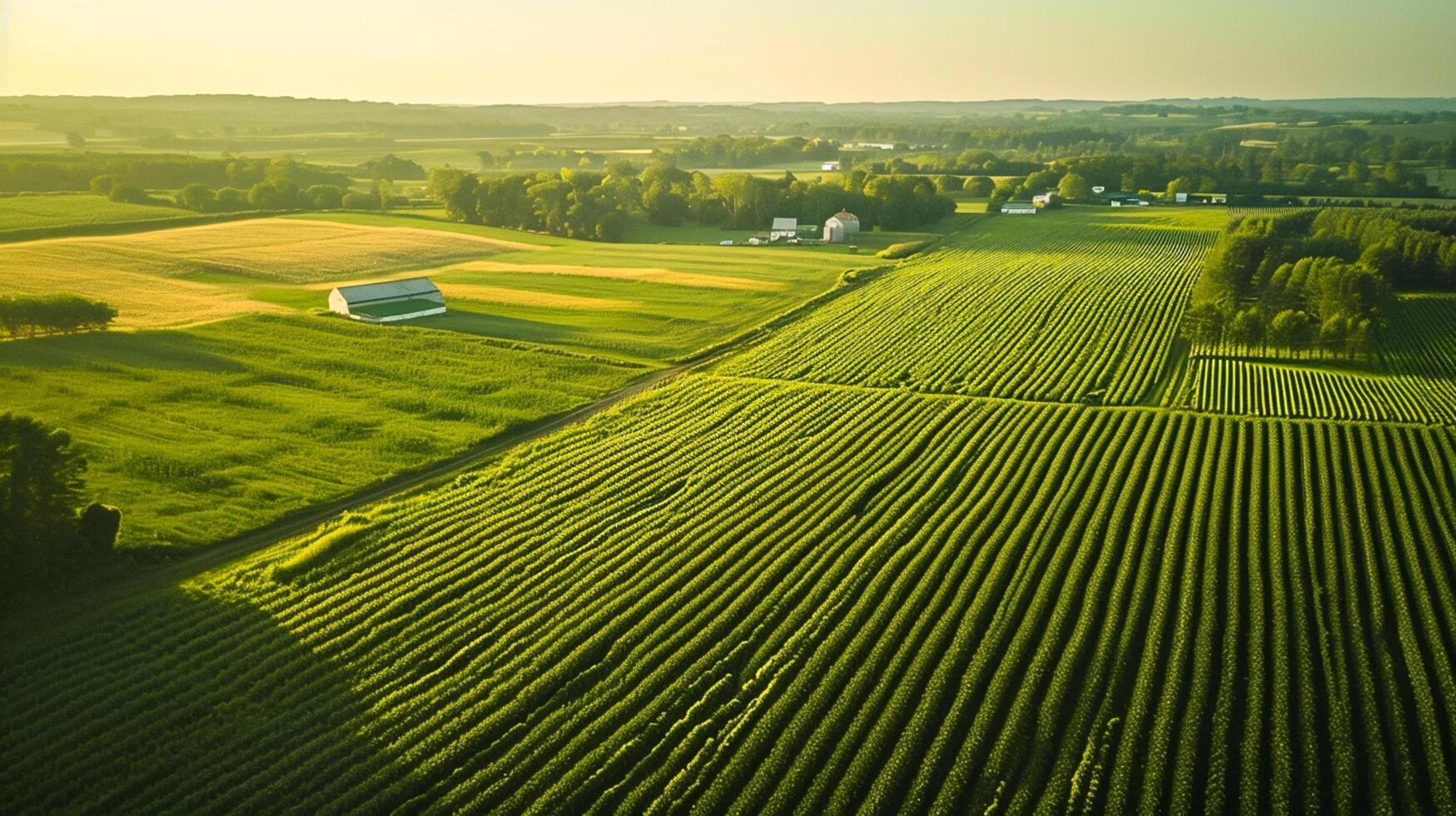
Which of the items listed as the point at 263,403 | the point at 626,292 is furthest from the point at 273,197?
the point at 263,403

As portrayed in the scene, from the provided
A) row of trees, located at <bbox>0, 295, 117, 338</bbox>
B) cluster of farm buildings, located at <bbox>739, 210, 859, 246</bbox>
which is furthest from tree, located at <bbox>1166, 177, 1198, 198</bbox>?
row of trees, located at <bbox>0, 295, 117, 338</bbox>

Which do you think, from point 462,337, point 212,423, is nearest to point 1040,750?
point 212,423

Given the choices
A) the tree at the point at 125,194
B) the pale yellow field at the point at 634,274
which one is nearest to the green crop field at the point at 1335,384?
the pale yellow field at the point at 634,274

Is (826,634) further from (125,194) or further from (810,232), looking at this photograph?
(125,194)

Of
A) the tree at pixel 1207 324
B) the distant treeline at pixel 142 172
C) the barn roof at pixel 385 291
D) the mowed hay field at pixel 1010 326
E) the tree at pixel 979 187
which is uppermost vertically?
the distant treeline at pixel 142 172

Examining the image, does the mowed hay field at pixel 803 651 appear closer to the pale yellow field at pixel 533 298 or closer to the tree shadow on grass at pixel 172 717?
the tree shadow on grass at pixel 172 717

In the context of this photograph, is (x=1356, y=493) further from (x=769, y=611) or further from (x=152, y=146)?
(x=152, y=146)
